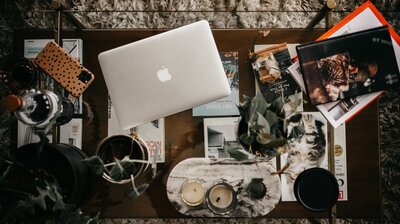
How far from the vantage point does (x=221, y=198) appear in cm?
91

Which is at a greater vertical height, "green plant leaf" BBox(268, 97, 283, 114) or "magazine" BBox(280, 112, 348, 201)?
"green plant leaf" BBox(268, 97, 283, 114)

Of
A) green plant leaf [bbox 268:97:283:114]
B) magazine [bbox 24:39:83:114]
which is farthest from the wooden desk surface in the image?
green plant leaf [bbox 268:97:283:114]

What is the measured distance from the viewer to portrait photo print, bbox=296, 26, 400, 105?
93 cm

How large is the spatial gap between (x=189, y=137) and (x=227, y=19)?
2.46 ft

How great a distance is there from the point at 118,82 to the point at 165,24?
70cm

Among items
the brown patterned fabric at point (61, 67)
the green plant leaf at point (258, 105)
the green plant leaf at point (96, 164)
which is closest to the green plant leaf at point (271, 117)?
the green plant leaf at point (258, 105)

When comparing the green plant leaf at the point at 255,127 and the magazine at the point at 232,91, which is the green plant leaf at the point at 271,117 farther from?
the magazine at the point at 232,91

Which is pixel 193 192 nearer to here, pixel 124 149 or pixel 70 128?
pixel 124 149

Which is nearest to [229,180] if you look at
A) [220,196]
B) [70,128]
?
[220,196]

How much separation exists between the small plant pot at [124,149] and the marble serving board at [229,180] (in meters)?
0.13

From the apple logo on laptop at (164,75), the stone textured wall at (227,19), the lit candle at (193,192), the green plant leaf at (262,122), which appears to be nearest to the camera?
the green plant leaf at (262,122)

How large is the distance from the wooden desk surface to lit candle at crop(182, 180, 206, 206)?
0.12 meters

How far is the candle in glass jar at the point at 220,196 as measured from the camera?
0.90 m

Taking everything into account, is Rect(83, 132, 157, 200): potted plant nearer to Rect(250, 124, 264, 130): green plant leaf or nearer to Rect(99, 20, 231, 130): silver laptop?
Rect(99, 20, 231, 130): silver laptop
